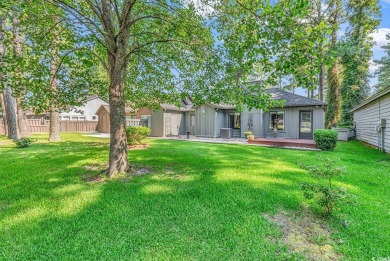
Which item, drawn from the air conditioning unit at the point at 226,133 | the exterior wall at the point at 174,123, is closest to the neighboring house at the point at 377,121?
the air conditioning unit at the point at 226,133

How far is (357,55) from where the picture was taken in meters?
16.9

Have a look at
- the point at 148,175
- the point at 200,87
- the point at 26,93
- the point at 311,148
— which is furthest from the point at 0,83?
the point at 311,148

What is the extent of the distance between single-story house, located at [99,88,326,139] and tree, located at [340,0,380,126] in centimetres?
567

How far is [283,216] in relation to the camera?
3117mm

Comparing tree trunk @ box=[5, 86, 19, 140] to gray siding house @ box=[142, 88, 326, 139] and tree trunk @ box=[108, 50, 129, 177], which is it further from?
tree trunk @ box=[108, 50, 129, 177]

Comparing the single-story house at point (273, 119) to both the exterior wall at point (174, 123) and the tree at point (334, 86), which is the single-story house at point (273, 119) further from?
the tree at point (334, 86)

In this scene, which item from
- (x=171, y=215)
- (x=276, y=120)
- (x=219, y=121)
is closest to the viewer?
(x=171, y=215)

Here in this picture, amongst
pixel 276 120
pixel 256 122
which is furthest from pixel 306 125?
pixel 256 122

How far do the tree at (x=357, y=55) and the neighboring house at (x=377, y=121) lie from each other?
479 centimetres

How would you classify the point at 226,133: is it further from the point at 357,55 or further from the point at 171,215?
the point at 171,215

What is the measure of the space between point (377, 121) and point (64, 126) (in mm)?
27782

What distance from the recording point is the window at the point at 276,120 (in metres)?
15.3

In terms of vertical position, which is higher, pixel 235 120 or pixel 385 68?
pixel 385 68

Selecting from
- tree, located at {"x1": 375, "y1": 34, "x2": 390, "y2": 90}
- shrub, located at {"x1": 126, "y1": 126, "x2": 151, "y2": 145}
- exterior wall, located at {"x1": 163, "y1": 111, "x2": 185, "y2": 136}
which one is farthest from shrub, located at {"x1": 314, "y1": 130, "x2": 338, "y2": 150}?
tree, located at {"x1": 375, "y1": 34, "x2": 390, "y2": 90}
